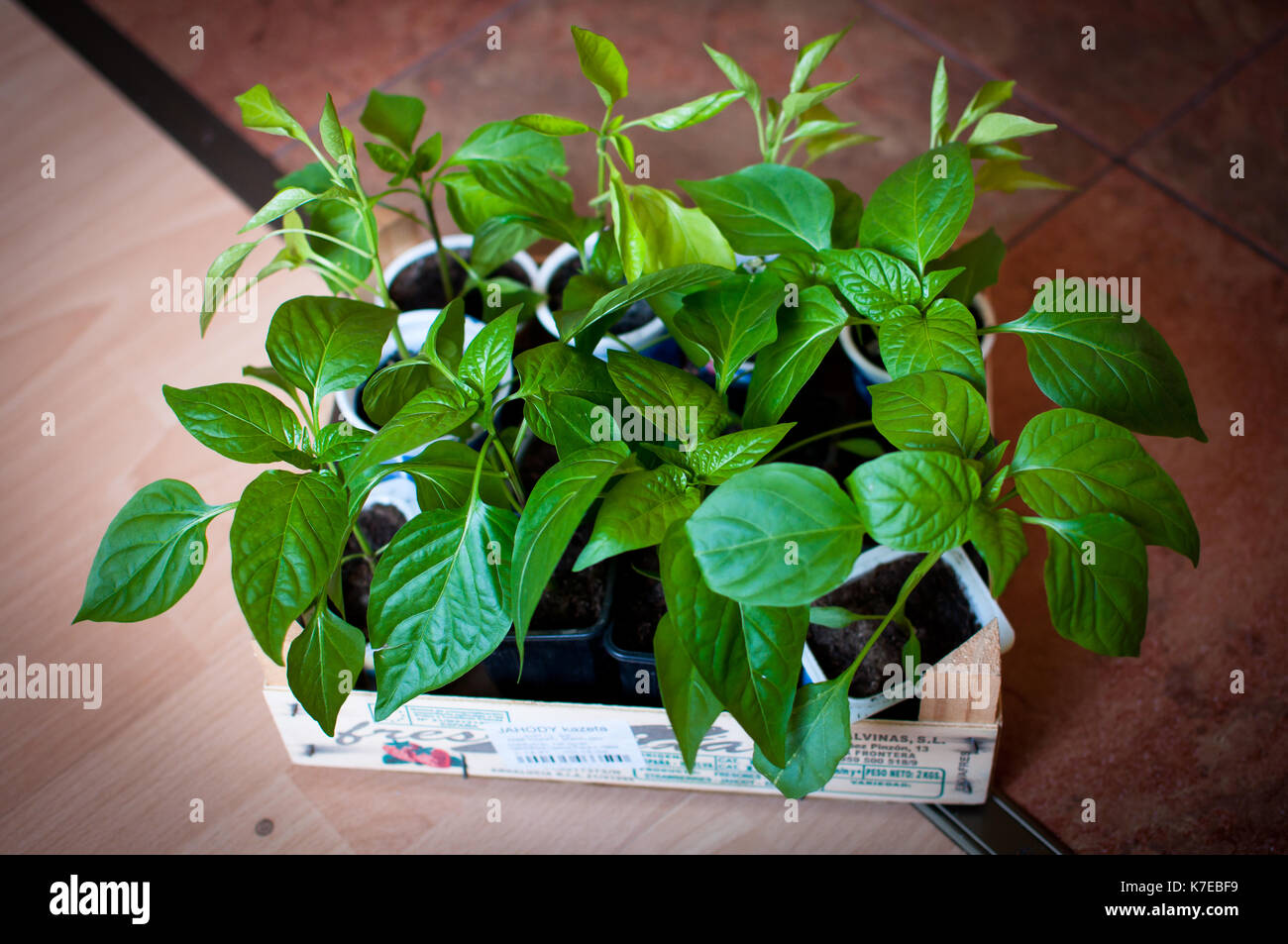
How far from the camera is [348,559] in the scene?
841mm

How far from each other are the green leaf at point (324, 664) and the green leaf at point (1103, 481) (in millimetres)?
431

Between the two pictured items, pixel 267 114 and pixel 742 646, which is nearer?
pixel 742 646

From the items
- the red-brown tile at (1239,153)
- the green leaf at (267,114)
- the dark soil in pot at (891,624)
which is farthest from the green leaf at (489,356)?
the red-brown tile at (1239,153)

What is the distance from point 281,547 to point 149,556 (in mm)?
110

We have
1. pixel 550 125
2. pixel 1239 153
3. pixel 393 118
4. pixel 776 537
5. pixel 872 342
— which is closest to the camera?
pixel 776 537

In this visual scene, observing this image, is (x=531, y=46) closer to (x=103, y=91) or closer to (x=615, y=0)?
(x=615, y=0)

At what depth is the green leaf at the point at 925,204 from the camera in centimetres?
69

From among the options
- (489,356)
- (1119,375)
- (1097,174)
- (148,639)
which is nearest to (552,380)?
(489,356)

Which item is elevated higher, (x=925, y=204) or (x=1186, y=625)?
(x=925, y=204)

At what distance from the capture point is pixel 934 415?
23.4 inches

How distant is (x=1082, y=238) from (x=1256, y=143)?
28 cm

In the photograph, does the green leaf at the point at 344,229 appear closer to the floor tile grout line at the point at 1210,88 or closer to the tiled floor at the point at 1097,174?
the tiled floor at the point at 1097,174

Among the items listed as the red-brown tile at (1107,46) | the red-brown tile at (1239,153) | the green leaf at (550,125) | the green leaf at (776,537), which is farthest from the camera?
the red-brown tile at (1107,46)

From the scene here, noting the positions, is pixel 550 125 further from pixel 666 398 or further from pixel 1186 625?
pixel 1186 625
